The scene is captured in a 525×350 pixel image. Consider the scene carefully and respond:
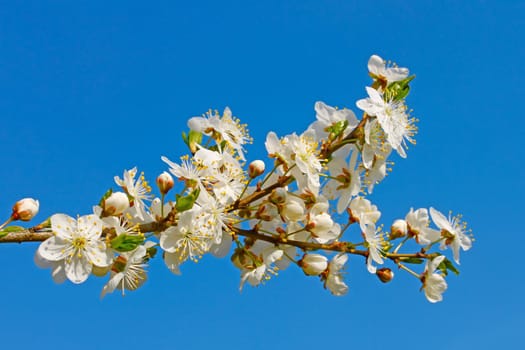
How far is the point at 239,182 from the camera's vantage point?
10.1 feet

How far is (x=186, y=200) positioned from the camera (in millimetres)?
2744

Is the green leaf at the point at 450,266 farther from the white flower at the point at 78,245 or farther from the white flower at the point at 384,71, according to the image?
the white flower at the point at 78,245

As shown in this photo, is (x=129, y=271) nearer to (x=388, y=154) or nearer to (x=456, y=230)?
(x=388, y=154)

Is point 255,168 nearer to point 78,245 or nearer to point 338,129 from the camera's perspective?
point 338,129

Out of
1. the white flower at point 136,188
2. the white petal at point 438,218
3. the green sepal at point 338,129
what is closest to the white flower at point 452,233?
the white petal at point 438,218

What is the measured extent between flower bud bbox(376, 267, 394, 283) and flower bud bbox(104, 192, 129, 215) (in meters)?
1.36

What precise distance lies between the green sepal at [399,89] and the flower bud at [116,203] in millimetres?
1458

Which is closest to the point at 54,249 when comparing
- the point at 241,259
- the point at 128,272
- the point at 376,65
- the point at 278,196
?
the point at 128,272

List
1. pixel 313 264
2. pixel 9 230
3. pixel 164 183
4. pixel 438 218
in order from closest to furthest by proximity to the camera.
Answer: pixel 9 230 < pixel 164 183 < pixel 313 264 < pixel 438 218

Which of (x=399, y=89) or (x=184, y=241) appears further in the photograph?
(x=399, y=89)

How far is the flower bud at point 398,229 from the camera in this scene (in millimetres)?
3314

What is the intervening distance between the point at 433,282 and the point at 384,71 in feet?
3.80

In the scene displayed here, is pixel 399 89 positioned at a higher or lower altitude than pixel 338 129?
higher

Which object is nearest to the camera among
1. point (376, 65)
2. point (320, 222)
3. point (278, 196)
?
point (278, 196)
